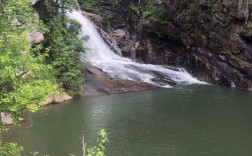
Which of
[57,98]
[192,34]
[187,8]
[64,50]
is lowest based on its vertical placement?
[57,98]

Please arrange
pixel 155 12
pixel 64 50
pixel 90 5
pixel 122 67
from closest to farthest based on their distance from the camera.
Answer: pixel 64 50
pixel 122 67
pixel 155 12
pixel 90 5

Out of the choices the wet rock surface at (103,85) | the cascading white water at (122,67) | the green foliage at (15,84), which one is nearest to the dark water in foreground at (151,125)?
the wet rock surface at (103,85)

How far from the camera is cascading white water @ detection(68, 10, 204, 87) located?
126ft

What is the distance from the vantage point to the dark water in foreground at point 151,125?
20891 mm

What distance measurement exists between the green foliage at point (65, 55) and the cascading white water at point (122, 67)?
2.54 metres

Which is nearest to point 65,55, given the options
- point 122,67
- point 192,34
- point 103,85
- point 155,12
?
point 103,85

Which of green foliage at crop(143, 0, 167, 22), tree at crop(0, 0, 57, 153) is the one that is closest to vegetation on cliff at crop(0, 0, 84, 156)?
tree at crop(0, 0, 57, 153)

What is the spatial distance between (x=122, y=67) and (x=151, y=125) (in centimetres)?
1532

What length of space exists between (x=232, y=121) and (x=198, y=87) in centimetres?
1189

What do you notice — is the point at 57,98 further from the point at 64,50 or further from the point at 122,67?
the point at 122,67

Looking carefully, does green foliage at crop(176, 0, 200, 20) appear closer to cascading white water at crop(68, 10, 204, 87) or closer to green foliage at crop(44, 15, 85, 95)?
cascading white water at crop(68, 10, 204, 87)

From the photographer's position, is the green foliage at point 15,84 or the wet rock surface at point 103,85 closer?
the green foliage at point 15,84

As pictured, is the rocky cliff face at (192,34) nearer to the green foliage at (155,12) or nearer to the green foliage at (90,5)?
the green foliage at (155,12)

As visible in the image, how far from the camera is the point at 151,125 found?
25047 millimetres
